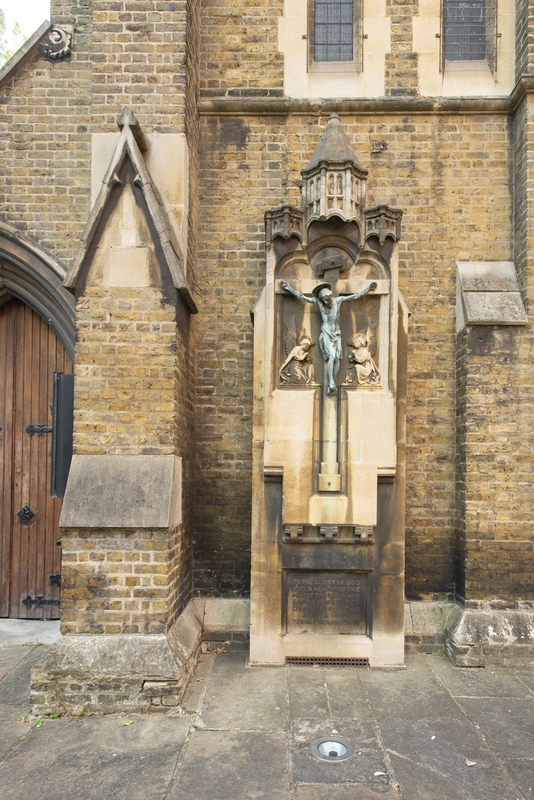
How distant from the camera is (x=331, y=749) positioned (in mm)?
3789

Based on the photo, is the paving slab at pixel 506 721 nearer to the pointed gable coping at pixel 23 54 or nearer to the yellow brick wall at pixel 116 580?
the yellow brick wall at pixel 116 580

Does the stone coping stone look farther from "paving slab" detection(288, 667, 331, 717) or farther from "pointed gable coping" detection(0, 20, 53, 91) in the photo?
"pointed gable coping" detection(0, 20, 53, 91)

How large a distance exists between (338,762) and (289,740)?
0.40 meters

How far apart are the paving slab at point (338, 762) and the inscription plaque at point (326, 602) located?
1.12 metres

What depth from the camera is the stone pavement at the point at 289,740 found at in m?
3.39

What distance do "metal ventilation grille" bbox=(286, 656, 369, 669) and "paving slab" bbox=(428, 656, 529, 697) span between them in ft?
2.22

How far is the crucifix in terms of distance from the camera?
5.14 m

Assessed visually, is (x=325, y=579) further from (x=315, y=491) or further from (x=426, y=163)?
(x=426, y=163)

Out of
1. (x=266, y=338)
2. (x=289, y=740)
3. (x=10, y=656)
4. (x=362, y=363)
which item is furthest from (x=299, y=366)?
(x=10, y=656)

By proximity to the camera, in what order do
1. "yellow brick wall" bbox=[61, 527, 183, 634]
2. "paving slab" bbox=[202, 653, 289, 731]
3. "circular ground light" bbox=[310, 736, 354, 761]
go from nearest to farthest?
"circular ground light" bbox=[310, 736, 354, 761]
"paving slab" bbox=[202, 653, 289, 731]
"yellow brick wall" bbox=[61, 527, 183, 634]

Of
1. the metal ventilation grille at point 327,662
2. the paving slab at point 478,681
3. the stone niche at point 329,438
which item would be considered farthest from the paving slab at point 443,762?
the stone niche at point 329,438

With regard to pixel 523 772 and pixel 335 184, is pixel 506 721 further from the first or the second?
pixel 335 184

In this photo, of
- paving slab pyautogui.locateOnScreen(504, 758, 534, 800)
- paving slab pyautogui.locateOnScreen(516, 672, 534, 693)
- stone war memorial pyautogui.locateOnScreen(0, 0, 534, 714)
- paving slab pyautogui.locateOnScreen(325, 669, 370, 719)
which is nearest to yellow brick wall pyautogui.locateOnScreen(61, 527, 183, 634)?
stone war memorial pyautogui.locateOnScreen(0, 0, 534, 714)

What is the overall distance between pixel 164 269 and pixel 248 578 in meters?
3.22
